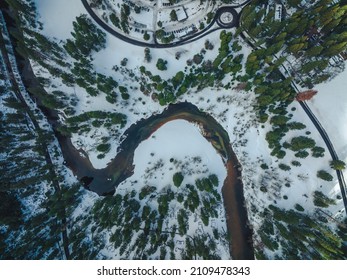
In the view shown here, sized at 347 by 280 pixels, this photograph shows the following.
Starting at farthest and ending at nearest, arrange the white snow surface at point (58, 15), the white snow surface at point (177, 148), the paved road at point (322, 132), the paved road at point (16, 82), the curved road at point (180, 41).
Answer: the white snow surface at point (177, 148), the paved road at point (16, 82), the white snow surface at point (58, 15), the curved road at point (180, 41), the paved road at point (322, 132)

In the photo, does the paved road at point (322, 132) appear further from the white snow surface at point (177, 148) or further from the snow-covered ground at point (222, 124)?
the white snow surface at point (177, 148)

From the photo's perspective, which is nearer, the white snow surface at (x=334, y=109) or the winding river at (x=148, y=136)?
the white snow surface at (x=334, y=109)

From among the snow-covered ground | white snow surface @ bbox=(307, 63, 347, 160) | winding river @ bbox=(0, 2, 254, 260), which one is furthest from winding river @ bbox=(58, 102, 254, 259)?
white snow surface @ bbox=(307, 63, 347, 160)

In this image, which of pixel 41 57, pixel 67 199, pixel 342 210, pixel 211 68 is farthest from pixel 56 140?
pixel 342 210

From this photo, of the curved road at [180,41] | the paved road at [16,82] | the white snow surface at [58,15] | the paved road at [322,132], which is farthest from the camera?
the paved road at [16,82]

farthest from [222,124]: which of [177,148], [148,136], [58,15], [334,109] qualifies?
[58,15]

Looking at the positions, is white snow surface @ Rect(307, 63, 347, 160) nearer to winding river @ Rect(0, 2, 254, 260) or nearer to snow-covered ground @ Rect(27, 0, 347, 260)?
snow-covered ground @ Rect(27, 0, 347, 260)

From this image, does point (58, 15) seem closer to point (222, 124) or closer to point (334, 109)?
point (222, 124)

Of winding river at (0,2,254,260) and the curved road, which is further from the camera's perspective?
winding river at (0,2,254,260)

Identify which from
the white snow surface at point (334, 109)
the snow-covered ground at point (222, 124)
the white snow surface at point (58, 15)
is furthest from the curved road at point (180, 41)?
the white snow surface at point (334, 109)
